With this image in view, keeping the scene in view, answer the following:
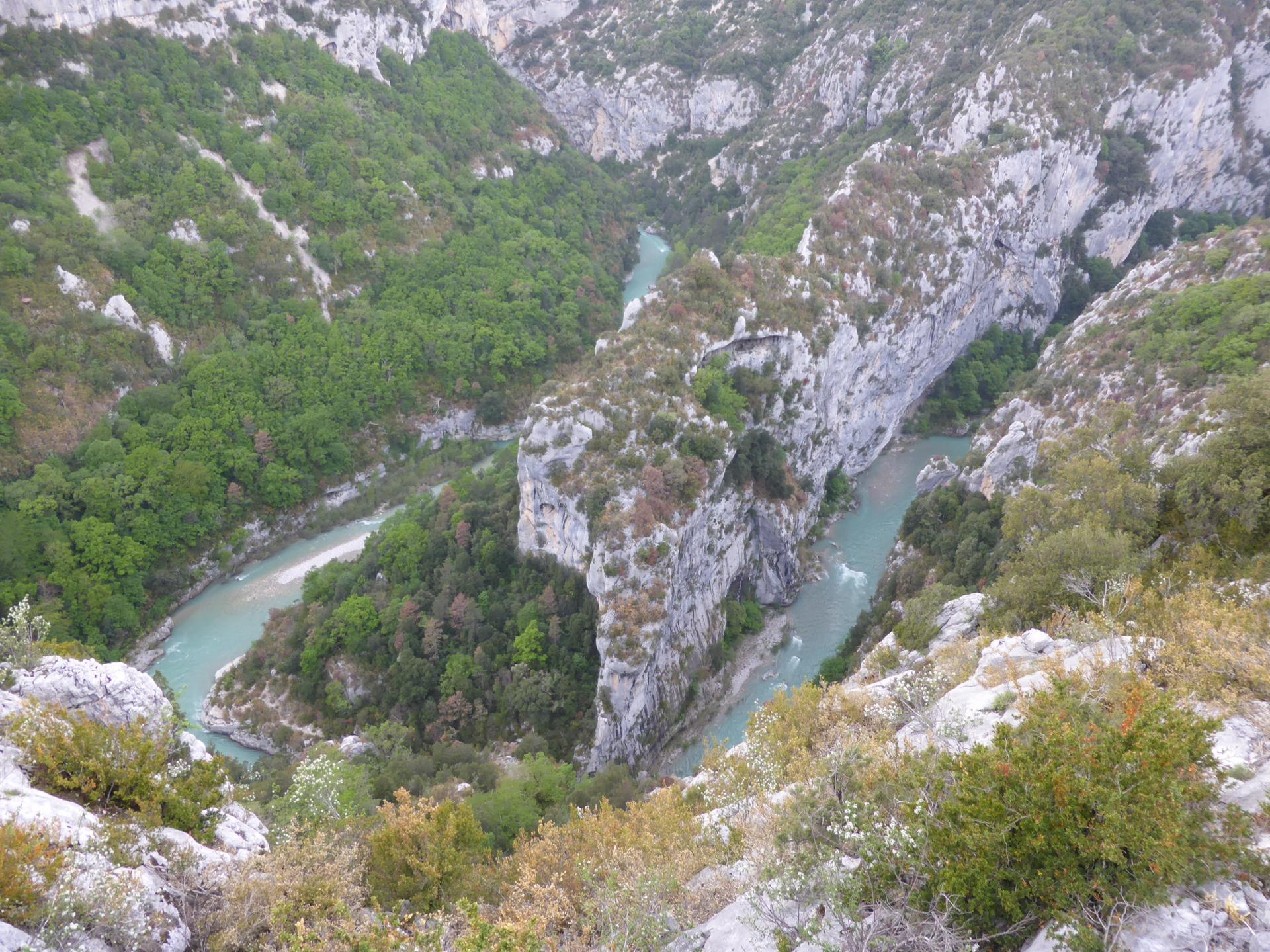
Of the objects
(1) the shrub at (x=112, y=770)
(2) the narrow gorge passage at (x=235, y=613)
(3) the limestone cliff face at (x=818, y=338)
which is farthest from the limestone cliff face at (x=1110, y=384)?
(2) the narrow gorge passage at (x=235, y=613)

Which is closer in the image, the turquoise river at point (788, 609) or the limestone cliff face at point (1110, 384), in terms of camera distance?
the limestone cliff face at point (1110, 384)

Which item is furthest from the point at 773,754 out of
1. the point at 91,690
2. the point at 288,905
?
the point at 91,690

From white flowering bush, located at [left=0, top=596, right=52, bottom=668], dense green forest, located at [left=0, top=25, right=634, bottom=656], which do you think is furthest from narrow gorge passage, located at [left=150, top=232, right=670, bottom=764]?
white flowering bush, located at [left=0, top=596, right=52, bottom=668]

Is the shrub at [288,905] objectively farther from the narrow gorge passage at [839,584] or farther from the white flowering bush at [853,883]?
the narrow gorge passage at [839,584]

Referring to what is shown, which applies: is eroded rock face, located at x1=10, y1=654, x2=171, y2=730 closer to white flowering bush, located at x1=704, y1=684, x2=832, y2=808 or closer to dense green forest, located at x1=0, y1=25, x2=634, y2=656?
white flowering bush, located at x1=704, y1=684, x2=832, y2=808

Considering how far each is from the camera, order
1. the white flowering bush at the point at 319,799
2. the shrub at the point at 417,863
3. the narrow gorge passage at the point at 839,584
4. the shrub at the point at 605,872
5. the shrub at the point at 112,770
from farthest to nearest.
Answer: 1. the narrow gorge passage at the point at 839,584
2. the white flowering bush at the point at 319,799
3. the shrub at the point at 417,863
4. the shrub at the point at 112,770
5. the shrub at the point at 605,872

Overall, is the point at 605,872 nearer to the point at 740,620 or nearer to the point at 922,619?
the point at 922,619

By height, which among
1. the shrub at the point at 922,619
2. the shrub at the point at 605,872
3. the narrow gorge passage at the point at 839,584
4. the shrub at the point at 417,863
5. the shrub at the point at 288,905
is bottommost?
the narrow gorge passage at the point at 839,584
